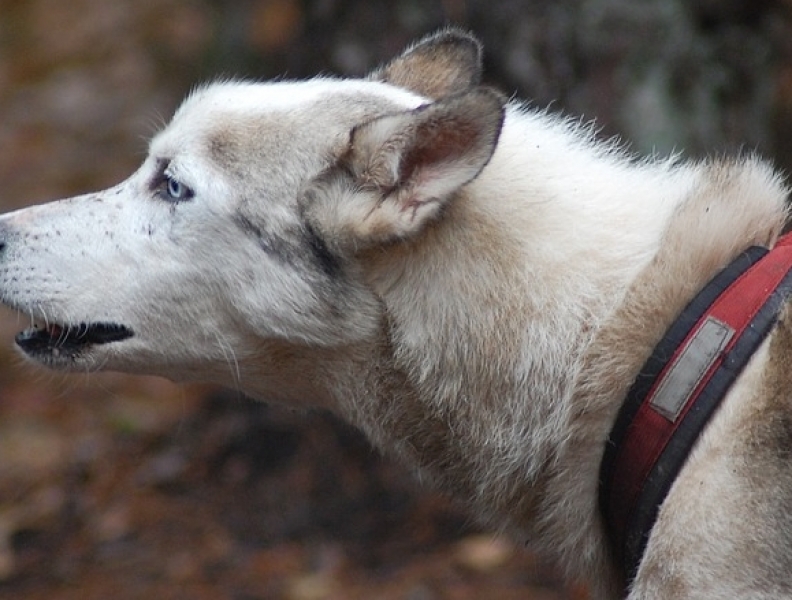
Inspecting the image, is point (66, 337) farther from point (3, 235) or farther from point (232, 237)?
point (232, 237)

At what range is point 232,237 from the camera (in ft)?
11.7

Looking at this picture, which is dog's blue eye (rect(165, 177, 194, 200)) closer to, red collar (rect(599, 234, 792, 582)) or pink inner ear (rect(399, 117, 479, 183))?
pink inner ear (rect(399, 117, 479, 183))

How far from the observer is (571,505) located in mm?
3371

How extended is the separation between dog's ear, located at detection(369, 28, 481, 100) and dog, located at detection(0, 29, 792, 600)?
27 centimetres

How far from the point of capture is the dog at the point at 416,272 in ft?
10.8

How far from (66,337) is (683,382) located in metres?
1.83

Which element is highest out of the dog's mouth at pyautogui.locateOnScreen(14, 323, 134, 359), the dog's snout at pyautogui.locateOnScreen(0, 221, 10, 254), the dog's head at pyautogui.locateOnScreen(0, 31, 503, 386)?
the dog's head at pyautogui.locateOnScreen(0, 31, 503, 386)

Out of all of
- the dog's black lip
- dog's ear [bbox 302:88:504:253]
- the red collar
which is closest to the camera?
the red collar

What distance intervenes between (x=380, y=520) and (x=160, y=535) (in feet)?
3.80

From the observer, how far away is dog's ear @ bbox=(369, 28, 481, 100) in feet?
13.2

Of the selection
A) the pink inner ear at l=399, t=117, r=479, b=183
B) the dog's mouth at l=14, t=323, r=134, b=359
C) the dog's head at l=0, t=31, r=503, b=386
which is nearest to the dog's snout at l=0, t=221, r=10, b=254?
the dog's head at l=0, t=31, r=503, b=386

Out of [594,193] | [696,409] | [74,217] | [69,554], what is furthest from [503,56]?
[69,554]

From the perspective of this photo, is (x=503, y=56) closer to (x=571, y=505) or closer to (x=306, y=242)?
(x=306, y=242)

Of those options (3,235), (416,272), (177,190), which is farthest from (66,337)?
(416,272)
